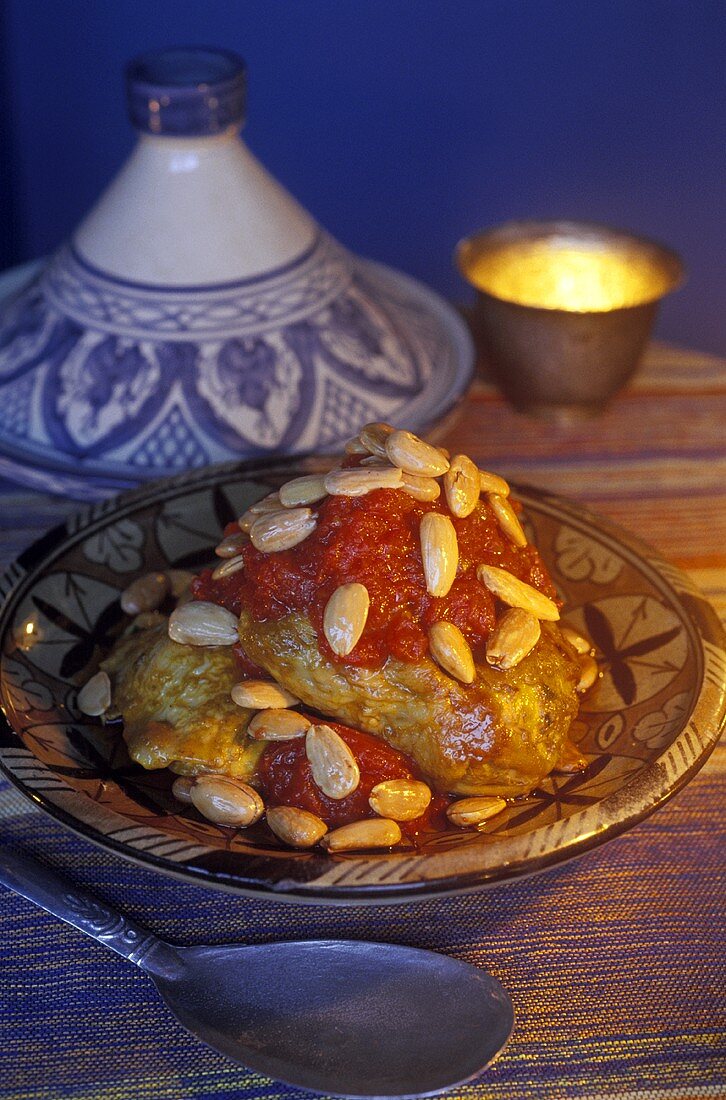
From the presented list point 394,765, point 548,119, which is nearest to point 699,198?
point 548,119

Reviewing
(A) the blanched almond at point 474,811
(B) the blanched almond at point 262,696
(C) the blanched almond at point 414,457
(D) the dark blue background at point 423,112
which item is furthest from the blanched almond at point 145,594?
(D) the dark blue background at point 423,112

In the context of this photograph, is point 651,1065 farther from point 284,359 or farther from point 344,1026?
point 284,359

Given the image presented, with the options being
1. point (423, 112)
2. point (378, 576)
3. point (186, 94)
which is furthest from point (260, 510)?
point (423, 112)

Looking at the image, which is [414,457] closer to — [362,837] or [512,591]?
[512,591]

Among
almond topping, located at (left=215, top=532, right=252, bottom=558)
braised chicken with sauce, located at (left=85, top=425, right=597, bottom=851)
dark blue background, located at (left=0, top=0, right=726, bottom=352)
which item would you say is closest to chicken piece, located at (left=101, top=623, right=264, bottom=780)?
braised chicken with sauce, located at (left=85, top=425, right=597, bottom=851)

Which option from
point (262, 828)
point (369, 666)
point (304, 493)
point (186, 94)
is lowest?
point (262, 828)

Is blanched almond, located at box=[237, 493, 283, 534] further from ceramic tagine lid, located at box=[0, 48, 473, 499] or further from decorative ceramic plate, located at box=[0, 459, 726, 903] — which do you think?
ceramic tagine lid, located at box=[0, 48, 473, 499]
